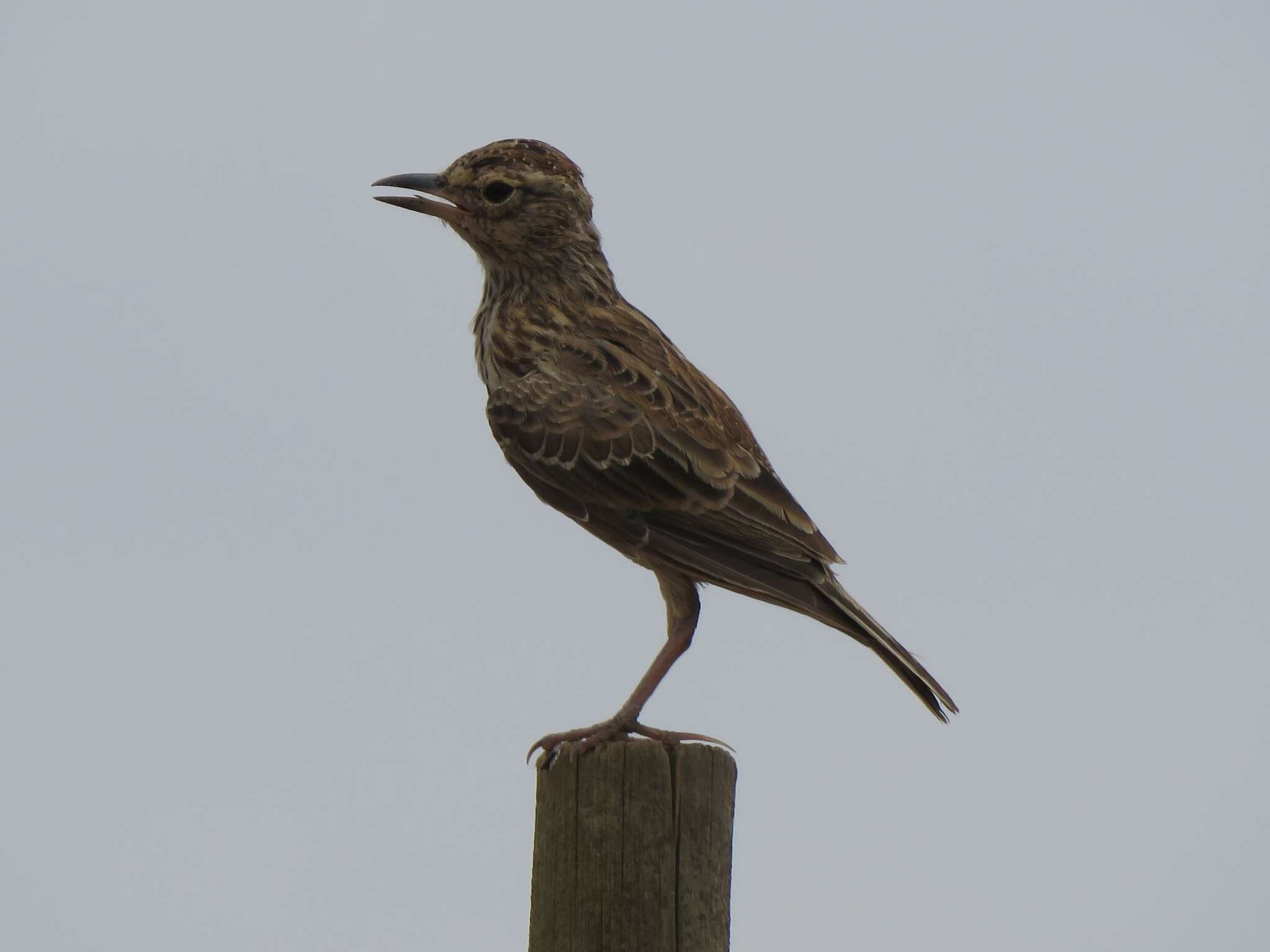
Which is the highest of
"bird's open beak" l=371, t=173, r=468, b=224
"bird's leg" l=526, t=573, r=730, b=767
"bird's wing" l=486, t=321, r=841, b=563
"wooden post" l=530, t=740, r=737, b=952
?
"bird's open beak" l=371, t=173, r=468, b=224

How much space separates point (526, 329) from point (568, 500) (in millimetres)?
1164

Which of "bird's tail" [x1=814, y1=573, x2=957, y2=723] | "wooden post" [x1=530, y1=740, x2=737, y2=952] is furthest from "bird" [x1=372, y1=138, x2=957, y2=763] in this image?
"wooden post" [x1=530, y1=740, x2=737, y2=952]

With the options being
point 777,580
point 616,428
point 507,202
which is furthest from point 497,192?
point 777,580

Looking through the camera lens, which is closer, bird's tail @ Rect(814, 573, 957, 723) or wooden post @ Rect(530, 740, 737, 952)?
wooden post @ Rect(530, 740, 737, 952)

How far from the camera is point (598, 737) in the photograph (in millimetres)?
6863

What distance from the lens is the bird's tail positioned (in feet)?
23.5

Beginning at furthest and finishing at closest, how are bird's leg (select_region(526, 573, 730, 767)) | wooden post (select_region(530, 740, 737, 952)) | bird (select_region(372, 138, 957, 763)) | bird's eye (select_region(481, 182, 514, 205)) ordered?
bird's eye (select_region(481, 182, 514, 205)) → bird (select_region(372, 138, 957, 763)) → bird's leg (select_region(526, 573, 730, 767)) → wooden post (select_region(530, 740, 737, 952))

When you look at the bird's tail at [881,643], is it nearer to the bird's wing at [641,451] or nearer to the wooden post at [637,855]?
the bird's wing at [641,451]

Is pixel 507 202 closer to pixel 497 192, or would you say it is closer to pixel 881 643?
pixel 497 192

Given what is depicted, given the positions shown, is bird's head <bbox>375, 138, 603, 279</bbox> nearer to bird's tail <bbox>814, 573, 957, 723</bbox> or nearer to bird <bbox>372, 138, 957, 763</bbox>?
bird <bbox>372, 138, 957, 763</bbox>

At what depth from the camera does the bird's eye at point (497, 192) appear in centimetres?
886

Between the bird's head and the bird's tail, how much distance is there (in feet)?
8.59

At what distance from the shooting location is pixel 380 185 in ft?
29.5

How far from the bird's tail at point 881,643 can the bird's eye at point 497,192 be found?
2.91 meters
